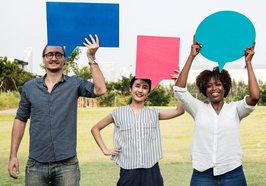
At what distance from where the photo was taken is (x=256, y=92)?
1900mm

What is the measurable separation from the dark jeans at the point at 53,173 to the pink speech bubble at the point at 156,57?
1.88ft

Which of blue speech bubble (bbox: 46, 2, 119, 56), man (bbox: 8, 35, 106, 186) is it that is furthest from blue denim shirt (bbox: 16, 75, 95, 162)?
blue speech bubble (bbox: 46, 2, 119, 56)

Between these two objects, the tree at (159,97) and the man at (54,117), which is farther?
the tree at (159,97)

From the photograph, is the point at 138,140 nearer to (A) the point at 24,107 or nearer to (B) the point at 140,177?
(B) the point at 140,177

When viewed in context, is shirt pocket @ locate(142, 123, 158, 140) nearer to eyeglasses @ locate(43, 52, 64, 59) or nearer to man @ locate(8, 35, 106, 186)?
man @ locate(8, 35, 106, 186)

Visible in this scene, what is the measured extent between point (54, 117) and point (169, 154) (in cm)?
356

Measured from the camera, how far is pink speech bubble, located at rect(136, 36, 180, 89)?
226 cm

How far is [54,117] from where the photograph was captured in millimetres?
1995

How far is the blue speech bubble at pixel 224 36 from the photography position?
2037 mm

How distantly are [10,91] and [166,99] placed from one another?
3.78 m

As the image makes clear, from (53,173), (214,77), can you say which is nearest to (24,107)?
(53,173)

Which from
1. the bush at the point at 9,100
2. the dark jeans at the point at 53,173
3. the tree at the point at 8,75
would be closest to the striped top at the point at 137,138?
the dark jeans at the point at 53,173

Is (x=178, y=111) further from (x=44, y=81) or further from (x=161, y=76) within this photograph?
(x=44, y=81)

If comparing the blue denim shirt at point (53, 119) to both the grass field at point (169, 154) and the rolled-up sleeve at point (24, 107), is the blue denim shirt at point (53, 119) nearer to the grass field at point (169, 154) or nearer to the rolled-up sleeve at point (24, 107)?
the rolled-up sleeve at point (24, 107)
